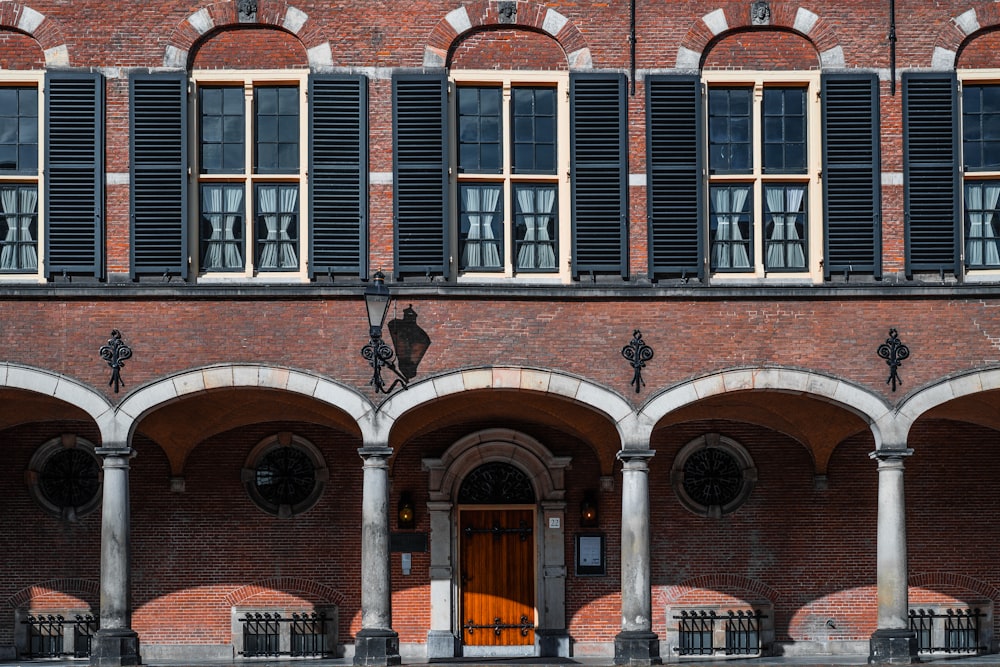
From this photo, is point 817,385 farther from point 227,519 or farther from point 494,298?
point 227,519

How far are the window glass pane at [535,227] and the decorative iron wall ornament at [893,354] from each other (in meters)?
4.20

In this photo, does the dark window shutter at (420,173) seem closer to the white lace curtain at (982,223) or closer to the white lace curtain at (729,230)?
the white lace curtain at (729,230)

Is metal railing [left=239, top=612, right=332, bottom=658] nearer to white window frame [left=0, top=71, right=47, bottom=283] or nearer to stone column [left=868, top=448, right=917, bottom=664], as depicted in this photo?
white window frame [left=0, top=71, right=47, bottom=283]

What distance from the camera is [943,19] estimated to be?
20734 millimetres

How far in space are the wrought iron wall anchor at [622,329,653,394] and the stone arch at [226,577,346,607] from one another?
549cm

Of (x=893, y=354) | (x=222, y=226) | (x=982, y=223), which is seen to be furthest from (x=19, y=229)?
(x=982, y=223)

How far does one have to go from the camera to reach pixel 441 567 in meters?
22.7

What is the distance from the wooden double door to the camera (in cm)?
2284

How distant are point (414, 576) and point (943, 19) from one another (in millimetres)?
10179

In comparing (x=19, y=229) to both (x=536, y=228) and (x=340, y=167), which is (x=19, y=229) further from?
(x=536, y=228)

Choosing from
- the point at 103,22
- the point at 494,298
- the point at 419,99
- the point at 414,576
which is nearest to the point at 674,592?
the point at 414,576

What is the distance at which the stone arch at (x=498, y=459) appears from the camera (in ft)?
74.7

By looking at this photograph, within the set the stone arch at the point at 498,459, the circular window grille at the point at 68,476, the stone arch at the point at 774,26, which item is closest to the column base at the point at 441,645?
the stone arch at the point at 498,459

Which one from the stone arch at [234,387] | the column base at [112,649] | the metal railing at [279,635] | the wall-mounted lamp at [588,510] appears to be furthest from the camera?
the wall-mounted lamp at [588,510]
